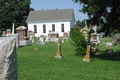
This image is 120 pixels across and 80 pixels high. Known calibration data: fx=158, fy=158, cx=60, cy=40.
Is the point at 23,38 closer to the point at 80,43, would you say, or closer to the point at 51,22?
the point at 80,43

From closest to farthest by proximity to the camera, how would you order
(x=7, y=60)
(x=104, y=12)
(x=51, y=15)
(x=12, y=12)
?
(x=7, y=60) → (x=104, y=12) → (x=51, y=15) → (x=12, y=12)

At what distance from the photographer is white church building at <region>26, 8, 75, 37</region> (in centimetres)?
3994

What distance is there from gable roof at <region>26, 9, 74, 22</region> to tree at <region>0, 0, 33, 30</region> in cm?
690

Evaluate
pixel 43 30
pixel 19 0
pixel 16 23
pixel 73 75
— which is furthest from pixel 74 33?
pixel 19 0

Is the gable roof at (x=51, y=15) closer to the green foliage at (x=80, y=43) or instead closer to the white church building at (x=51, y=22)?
the white church building at (x=51, y=22)

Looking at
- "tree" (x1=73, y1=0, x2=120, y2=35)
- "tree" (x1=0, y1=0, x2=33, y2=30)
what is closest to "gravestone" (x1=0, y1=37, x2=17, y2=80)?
"tree" (x1=73, y1=0, x2=120, y2=35)

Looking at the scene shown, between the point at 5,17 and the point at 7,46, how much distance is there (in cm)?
4788

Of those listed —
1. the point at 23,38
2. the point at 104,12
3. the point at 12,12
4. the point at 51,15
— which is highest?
the point at 12,12

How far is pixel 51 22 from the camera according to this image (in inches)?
1614

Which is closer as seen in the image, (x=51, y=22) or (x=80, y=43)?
(x=80, y=43)

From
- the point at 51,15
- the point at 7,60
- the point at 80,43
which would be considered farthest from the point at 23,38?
the point at 51,15

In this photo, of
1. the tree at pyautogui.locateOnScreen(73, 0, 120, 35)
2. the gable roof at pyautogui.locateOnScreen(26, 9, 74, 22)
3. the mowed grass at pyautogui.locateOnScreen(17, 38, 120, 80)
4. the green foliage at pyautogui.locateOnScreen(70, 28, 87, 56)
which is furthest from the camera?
the gable roof at pyautogui.locateOnScreen(26, 9, 74, 22)

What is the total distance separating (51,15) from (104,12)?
3454cm

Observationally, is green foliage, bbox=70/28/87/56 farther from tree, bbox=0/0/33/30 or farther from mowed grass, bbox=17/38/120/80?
tree, bbox=0/0/33/30
